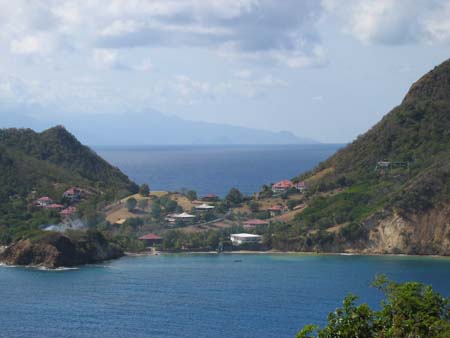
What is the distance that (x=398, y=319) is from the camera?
111 ft

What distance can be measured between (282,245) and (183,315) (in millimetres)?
43532

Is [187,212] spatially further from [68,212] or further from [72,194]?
[72,194]

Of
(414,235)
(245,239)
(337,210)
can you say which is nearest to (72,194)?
(245,239)

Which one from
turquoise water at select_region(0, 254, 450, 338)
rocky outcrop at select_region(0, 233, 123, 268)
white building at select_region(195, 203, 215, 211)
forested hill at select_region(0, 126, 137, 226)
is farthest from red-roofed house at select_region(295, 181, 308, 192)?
rocky outcrop at select_region(0, 233, 123, 268)

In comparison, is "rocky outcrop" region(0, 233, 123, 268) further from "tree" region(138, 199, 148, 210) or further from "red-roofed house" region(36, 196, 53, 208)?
"red-roofed house" region(36, 196, 53, 208)

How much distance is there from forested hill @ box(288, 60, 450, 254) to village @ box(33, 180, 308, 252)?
17.1 feet

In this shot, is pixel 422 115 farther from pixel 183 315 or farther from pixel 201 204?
pixel 183 315

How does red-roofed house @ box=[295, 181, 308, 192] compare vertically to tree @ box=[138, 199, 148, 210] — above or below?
above

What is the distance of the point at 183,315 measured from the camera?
63.8m

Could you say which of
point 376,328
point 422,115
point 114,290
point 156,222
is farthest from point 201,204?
point 376,328

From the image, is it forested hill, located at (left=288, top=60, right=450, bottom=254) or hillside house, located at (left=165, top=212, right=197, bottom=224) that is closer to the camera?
forested hill, located at (left=288, top=60, right=450, bottom=254)

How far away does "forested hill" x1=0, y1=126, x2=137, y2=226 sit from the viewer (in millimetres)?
127375

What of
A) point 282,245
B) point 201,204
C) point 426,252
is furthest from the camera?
point 201,204

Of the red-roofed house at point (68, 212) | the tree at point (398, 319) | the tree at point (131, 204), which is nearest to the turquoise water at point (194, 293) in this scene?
the tree at point (398, 319)
